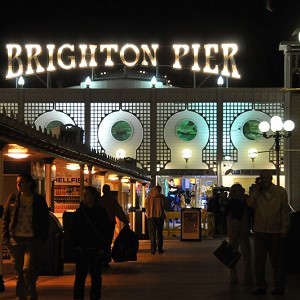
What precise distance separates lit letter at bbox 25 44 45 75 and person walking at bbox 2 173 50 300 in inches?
1583

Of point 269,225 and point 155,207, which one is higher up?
point 269,225

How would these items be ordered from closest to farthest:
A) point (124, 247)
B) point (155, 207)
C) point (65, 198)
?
point (124, 247), point (155, 207), point (65, 198)

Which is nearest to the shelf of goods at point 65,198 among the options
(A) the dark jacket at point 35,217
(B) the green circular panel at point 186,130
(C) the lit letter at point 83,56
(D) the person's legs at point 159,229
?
(D) the person's legs at point 159,229

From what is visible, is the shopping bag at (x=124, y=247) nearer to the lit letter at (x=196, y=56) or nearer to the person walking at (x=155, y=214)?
the person walking at (x=155, y=214)

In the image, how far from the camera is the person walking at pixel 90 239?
1077cm

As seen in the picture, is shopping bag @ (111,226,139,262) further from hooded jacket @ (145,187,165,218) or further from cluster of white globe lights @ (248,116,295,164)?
cluster of white globe lights @ (248,116,295,164)

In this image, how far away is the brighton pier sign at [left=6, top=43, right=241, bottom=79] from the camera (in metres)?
50.0

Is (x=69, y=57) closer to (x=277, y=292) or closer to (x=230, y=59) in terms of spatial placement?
(x=230, y=59)

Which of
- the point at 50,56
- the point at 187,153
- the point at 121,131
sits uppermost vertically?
the point at 50,56

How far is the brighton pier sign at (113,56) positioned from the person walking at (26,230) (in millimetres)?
38654

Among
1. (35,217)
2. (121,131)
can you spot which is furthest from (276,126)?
(121,131)

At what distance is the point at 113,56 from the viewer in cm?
5103

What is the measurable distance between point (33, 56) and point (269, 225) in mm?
40192

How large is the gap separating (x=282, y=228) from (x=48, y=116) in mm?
34468
